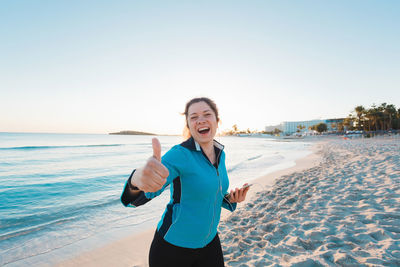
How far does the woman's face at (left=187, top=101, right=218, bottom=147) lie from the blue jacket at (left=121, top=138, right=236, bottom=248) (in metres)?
0.15

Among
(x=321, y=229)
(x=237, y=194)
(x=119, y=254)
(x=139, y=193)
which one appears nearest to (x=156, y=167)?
(x=139, y=193)

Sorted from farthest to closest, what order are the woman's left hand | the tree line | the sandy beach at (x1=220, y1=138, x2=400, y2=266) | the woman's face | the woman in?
the tree line, the sandy beach at (x1=220, y1=138, x2=400, y2=266), the woman's left hand, the woman's face, the woman

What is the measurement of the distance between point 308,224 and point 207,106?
361 centimetres

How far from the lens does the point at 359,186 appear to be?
20.4ft

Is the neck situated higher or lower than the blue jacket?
higher

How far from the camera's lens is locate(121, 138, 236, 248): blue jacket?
5.33ft

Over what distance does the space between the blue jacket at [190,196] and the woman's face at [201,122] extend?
149 millimetres

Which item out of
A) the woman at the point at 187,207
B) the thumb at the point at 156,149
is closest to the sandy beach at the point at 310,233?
the woman at the point at 187,207

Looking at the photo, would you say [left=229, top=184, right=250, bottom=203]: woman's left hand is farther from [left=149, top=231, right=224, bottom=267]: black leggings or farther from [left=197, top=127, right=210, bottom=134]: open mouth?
[left=197, top=127, right=210, bottom=134]: open mouth

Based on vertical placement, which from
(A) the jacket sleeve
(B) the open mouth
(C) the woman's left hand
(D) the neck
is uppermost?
(B) the open mouth

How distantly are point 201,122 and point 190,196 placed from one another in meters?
0.68

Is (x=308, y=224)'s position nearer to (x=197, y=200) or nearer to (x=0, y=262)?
(x=197, y=200)

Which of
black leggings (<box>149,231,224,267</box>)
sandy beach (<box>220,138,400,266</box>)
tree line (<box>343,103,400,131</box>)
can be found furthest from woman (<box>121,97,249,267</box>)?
tree line (<box>343,103,400,131</box>)

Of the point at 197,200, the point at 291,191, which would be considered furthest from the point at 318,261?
the point at 291,191
